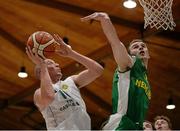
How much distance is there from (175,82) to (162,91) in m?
0.64

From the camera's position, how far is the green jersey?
11.2 ft

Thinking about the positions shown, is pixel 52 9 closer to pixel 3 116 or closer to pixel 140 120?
pixel 140 120

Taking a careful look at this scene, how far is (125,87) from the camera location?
3494mm

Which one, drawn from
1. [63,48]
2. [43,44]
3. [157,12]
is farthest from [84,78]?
[157,12]

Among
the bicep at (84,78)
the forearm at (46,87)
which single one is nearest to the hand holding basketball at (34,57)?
the forearm at (46,87)

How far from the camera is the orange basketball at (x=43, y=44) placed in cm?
A: 387

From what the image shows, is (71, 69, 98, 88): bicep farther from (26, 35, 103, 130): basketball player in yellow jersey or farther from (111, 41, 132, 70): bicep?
(111, 41, 132, 70): bicep

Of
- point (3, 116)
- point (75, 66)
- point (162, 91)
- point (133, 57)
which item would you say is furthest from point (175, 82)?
point (133, 57)

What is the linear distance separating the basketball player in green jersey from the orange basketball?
0.60 metres

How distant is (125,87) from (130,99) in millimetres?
110

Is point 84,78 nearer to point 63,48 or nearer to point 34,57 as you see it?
point 63,48

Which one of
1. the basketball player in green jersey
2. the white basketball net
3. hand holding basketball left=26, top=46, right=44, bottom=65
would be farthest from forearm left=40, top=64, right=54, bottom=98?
the white basketball net

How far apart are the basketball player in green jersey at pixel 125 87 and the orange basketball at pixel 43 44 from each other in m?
0.60

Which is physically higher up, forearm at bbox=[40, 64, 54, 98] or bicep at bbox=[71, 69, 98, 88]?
bicep at bbox=[71, 69, 98, 88]
